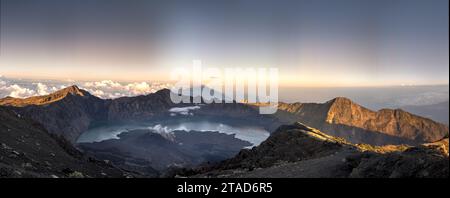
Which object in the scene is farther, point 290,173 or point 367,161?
point 290,173

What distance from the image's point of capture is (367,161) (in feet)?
69.3

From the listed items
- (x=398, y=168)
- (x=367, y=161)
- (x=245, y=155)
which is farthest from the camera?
(x=245, y=155)

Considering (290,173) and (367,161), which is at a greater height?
(367,161)
